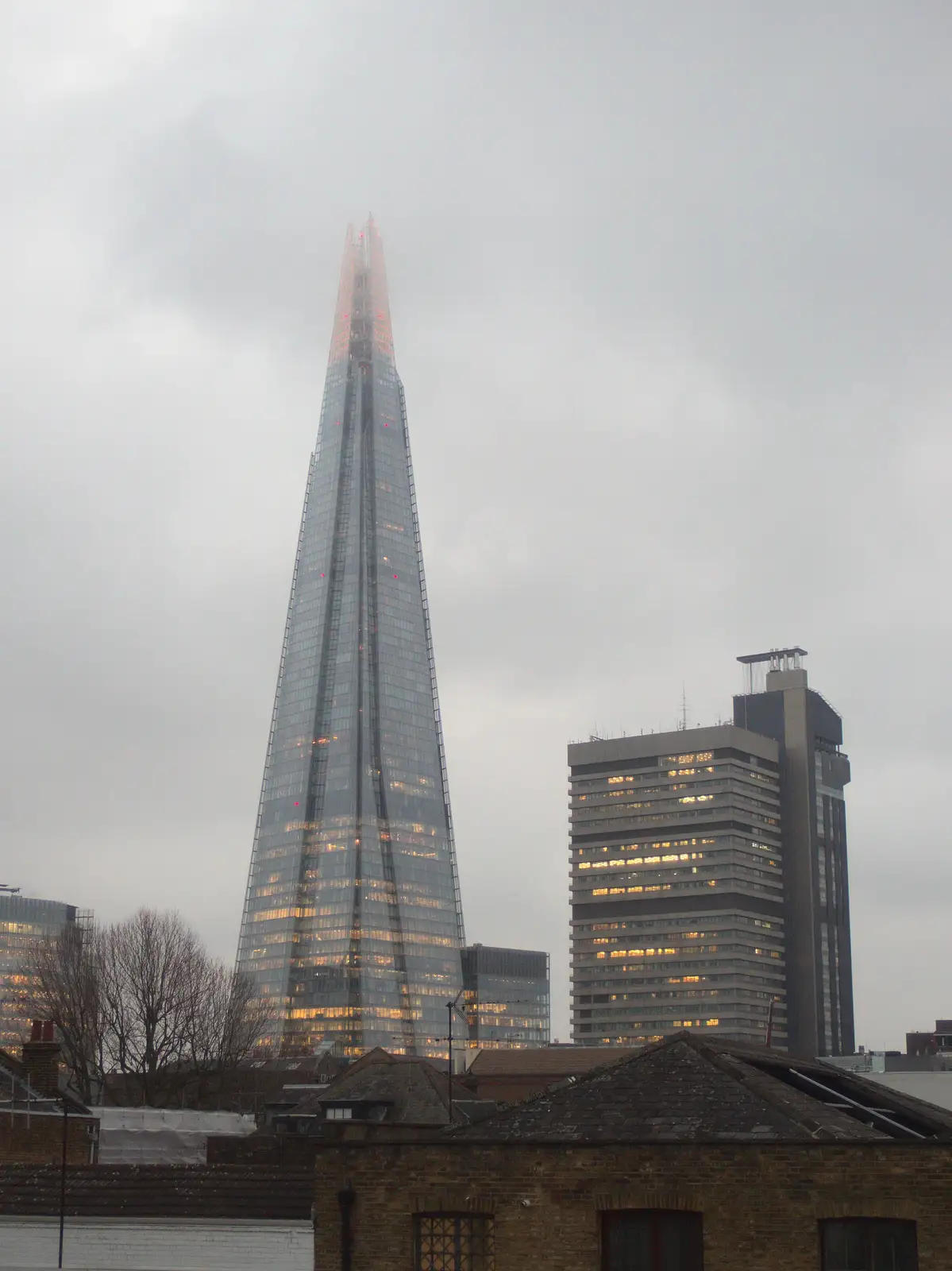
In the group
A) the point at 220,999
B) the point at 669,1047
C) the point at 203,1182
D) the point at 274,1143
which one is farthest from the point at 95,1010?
the point at 669,1047

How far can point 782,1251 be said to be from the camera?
26.6 m

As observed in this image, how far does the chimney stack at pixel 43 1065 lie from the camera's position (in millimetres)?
62844

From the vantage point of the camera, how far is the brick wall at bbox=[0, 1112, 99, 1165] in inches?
2228

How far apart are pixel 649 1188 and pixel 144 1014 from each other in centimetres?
9284

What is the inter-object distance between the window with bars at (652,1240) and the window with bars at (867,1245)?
2.19m

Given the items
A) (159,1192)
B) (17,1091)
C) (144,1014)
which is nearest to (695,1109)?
(159,1192)

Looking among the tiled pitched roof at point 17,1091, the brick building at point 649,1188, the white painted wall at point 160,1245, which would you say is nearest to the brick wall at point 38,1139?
the tiled pitched roof at point 17,1091

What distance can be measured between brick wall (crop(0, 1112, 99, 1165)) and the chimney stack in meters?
2.85

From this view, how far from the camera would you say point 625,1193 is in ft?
90.4

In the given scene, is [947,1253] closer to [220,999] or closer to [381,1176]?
[381,1176]

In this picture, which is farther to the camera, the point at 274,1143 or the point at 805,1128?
the point at 274,1143

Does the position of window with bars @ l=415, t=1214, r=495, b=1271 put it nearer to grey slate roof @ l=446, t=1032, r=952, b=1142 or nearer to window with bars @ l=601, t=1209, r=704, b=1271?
grey slate roof @ l=446, t=1032, r=952, b=1142

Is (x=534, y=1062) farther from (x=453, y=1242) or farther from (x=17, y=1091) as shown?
(x=453, y=1242)

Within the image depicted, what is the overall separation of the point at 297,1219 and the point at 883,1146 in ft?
84.4
